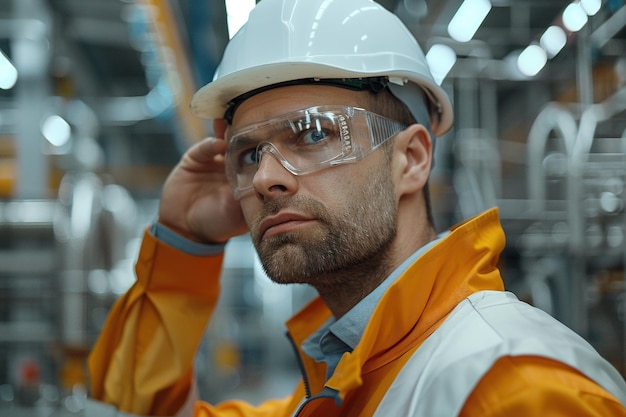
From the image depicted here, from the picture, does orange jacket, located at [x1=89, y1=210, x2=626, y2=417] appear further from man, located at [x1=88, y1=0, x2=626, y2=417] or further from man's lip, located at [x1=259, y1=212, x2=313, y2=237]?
man's lip, located at [x1=259, y1=212, x2=313, y2=237]

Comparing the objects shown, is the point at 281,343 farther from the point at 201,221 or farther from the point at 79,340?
the point at 201,221

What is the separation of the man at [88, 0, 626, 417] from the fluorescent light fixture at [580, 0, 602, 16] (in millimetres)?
795

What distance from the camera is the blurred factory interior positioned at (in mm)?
3113

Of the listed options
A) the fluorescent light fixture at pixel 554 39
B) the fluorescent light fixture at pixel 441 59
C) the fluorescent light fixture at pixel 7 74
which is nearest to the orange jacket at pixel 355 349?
the fluorescent light fixture at pixel 554 39

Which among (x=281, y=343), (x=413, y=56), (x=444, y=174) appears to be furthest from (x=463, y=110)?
(x=281, y=343)

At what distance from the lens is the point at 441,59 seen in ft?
15.1

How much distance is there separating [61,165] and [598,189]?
4788 millimetres

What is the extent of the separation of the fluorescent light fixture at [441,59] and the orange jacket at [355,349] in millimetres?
2815

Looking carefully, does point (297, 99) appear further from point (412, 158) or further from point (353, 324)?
point (353, 324)

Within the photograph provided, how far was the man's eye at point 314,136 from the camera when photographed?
1.69m

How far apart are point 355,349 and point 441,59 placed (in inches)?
142

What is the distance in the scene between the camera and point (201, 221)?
208 centimetres

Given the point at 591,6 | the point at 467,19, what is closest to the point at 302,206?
the point at 591,6

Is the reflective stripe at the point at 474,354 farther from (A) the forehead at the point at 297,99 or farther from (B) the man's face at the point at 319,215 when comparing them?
(A) the forehead at the point at 297,99
